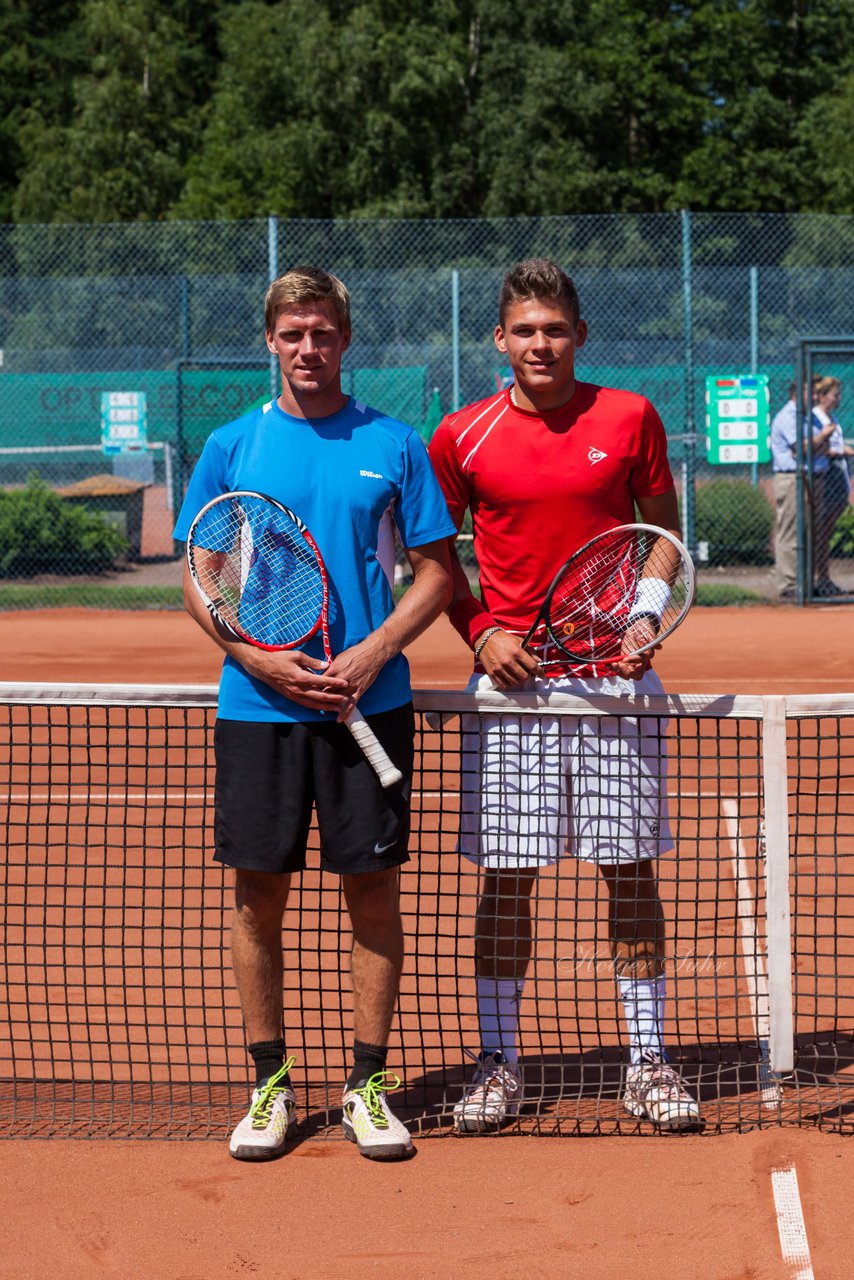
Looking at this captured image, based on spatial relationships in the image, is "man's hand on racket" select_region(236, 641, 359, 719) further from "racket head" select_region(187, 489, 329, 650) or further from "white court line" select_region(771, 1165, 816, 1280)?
"white court line" select_region(771, 1165, 816, 1280)

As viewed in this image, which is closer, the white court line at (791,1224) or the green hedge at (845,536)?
the white court line at (791,1224)

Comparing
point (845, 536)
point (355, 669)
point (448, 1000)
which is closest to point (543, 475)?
point (355, 669)

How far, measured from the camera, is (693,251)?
15133 millimetres

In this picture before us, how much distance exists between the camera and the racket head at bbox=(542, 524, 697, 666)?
146 inches

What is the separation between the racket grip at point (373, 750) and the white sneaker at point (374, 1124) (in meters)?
0.73

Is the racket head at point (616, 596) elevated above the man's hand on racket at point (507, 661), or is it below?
above

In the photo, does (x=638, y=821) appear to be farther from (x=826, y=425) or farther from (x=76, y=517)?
(x=76, y=517)

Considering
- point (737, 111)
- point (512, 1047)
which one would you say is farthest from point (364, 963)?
point (737, 111)

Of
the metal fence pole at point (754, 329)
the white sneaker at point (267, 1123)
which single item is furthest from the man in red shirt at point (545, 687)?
the metal fence pole at point (754, 329)

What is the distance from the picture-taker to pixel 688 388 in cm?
1443

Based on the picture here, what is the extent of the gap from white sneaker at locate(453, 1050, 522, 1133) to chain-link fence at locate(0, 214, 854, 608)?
11.1 m

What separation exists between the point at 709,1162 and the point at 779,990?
0.45 meters

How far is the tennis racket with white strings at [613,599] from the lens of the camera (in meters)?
3.71

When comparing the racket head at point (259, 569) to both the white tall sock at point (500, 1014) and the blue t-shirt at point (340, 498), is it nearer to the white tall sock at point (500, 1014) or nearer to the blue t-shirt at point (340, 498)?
the blue t-shirt at point (340, 498)
